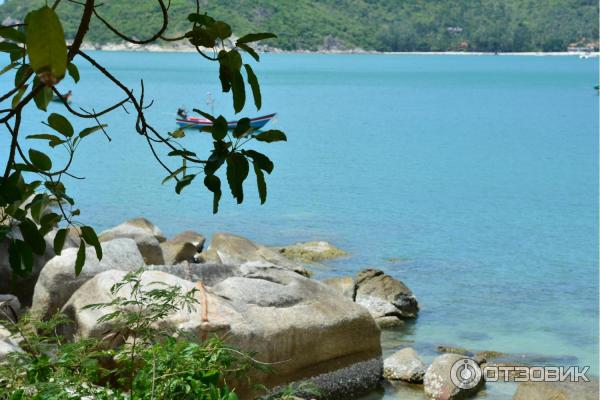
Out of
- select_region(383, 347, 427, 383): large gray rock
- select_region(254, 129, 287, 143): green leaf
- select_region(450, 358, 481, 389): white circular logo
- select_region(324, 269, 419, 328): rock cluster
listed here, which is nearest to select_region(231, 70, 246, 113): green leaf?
select_region(254, 129, 287, 143): green leaf

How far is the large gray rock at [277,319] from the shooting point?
756 centimetres

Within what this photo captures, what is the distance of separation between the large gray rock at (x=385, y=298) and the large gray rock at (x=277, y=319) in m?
2.82

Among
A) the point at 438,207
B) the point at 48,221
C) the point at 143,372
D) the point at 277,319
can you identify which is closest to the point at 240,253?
the point at 277,319

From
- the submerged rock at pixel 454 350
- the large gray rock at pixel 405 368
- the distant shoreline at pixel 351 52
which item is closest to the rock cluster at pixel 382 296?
the submerged rock at pixel 454 350

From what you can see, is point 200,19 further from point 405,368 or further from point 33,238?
point 405,368

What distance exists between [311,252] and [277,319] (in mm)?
7674

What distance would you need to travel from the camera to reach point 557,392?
824cm

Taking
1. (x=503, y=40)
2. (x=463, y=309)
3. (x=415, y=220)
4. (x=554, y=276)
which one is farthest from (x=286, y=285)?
(x=503, y=40)

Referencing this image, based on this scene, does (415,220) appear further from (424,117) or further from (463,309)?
(424,117)

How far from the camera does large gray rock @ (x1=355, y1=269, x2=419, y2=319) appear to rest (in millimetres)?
12414

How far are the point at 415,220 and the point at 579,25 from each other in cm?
15091

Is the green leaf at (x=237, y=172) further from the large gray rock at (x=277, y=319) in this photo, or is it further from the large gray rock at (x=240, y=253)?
the large gray rock at (x=240, y=253)

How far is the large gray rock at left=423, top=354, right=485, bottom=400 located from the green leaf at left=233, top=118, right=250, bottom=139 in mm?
7467

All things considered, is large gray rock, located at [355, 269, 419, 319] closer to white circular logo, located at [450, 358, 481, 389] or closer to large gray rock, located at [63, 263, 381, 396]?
white circular logo, located at [450, 358, 481, 389]
